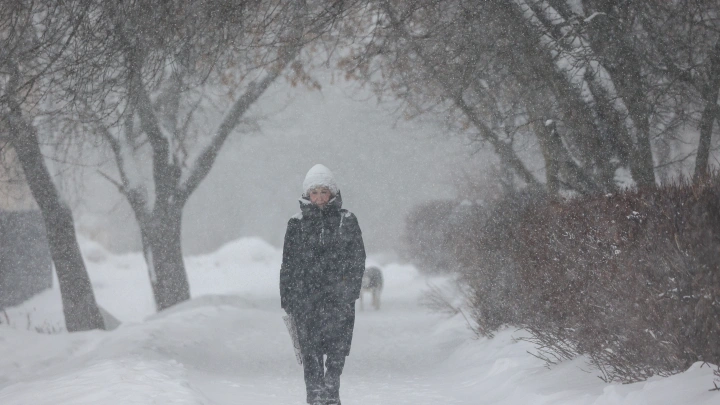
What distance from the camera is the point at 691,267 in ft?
11.1

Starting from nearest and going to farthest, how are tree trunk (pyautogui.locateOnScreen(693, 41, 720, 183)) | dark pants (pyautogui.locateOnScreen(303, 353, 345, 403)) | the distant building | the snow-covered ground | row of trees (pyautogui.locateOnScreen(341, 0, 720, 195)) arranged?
1. the snow-covered ground
2. dark pants (pyautogui.locateOnScreen(303, 353, 345, 403))
3. row of trees (pyautogui.locateOnScreen(341, 0, 720, 195))
4. tree trunk (pyautogui.locateOnScreen(693, 41, 720, 183))
5. the distant building

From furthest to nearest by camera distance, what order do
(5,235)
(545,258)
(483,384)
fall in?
(5,235) → (483,384) → (545,258)

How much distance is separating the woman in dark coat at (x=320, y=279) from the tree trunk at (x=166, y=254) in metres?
7.75

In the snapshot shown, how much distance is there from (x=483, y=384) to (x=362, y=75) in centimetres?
479

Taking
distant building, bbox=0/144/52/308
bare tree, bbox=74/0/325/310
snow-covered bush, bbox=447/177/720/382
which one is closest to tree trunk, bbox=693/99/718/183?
snow-covered bush, bbox=447/177/720/382

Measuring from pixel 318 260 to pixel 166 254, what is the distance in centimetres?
802

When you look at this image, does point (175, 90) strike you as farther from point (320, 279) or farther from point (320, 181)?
point (320, 279)

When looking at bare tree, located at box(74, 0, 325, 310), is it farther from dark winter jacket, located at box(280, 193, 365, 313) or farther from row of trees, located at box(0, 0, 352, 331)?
dark winter jacket, located at box(280, 193, 365, 313)

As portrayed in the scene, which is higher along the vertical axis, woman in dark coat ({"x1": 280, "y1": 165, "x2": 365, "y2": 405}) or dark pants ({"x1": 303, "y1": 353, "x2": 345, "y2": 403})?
woman in dark coat ({"x1": 280, "y1": 165, "x2": 365, "y2": 405})

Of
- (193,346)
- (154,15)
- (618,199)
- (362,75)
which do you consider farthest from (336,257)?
(362,75)

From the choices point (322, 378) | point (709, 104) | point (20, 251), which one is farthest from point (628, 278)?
point (20, 251)

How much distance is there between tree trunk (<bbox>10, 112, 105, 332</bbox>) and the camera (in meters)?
9.77

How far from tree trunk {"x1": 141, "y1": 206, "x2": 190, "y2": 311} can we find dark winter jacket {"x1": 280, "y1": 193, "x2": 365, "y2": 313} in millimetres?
7750

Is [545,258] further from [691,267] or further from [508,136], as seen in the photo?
[508,136]
